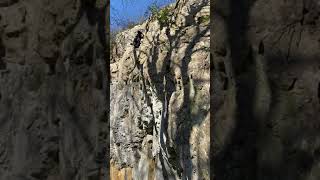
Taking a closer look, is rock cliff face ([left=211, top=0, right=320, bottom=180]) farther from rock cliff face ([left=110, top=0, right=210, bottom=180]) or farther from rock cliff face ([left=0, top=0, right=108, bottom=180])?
rock cliff face ([left=110, top=0, right=210, bottom=180])

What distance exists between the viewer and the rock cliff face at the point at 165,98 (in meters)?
5.10

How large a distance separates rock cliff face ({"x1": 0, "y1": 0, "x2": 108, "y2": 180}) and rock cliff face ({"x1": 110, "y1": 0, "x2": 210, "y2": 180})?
3366 millimetres

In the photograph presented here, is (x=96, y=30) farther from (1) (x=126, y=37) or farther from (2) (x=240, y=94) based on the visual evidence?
(1) (x=126, y=37)

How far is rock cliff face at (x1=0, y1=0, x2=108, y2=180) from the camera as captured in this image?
151 centimetres

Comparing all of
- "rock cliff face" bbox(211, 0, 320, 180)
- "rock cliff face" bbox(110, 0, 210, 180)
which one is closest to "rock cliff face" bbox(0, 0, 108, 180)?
"rock cliff face" bbox(211, 0, 320, 180)

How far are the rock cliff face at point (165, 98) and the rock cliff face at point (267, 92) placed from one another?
358cm

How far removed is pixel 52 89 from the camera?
1.55 m

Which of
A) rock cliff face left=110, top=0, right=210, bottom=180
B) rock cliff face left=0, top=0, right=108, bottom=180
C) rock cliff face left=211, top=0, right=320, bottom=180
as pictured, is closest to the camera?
rock cliff face left=211, top=0, right=320, bottom=180

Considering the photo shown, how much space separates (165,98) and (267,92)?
4.67 meters

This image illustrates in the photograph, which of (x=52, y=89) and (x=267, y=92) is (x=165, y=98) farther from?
(x=267, y=92)

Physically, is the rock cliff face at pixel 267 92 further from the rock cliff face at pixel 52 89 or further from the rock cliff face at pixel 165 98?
the rock cliff face at pixel 165 98

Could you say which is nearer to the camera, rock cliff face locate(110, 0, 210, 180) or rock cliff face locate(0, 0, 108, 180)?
rock cliff face locate(0, 0, 108, 180)

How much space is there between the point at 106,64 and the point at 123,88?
18.8ft

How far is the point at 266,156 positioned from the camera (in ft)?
4.09
